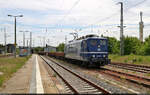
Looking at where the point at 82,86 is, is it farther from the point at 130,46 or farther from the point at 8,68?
the point at 130,46

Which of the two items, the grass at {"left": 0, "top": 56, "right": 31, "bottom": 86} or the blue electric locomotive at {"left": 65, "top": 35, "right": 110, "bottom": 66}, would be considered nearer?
the grass at {"left": 0, "top": 56, "right": 31, "bottom": 86}

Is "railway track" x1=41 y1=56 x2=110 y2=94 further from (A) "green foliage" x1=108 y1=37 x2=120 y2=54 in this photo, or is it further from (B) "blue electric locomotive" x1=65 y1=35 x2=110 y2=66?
(A) "green foliage" x1=108 y1=37 x2=120 y2=54

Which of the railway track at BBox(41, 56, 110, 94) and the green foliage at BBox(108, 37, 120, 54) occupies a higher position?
A: the green foliage at BBox(108, 37, 120, 54)

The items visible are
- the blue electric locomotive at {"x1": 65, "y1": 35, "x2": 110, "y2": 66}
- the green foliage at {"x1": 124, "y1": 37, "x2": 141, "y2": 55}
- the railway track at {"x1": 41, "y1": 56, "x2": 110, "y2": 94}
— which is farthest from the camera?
the green foliage at {"x1": 124, "y1": 37, "x2": 141, "y2": 55}

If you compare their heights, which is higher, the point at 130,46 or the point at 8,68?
the point at 130,46

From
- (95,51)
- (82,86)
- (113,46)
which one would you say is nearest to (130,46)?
(113,46)

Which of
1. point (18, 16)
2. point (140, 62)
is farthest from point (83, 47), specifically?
point (18, 16)

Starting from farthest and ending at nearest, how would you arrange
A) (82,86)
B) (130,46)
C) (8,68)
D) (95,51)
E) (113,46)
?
1. (113,46)
2. (130,46)
3. (8,68)
4. (95,51)
5. (82,86)

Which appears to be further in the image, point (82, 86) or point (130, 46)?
point (130, 46)

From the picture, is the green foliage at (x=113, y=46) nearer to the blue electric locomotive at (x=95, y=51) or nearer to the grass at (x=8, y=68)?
the grass at (x=8, y=68)

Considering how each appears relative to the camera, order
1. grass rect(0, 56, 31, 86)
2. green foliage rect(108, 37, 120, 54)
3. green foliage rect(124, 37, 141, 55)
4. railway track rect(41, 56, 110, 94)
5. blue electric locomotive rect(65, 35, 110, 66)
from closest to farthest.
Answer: railway track rect(41, 56, 110, 94) → grass rect(0, 56, 31, 86) → blue electric locomotive rect(65, 35, 110, 66) → green foliage rect(124, 37, 141, 55) → green foliage rect(108, 37, 120, 54)

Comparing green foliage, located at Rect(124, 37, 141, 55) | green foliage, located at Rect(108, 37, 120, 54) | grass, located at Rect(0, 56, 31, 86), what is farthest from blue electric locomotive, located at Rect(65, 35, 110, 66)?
green foliage, located at Rect(108, 37, 120, 54)

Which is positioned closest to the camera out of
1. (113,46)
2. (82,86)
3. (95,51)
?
(82,86)

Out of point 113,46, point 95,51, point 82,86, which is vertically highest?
point 113,46
